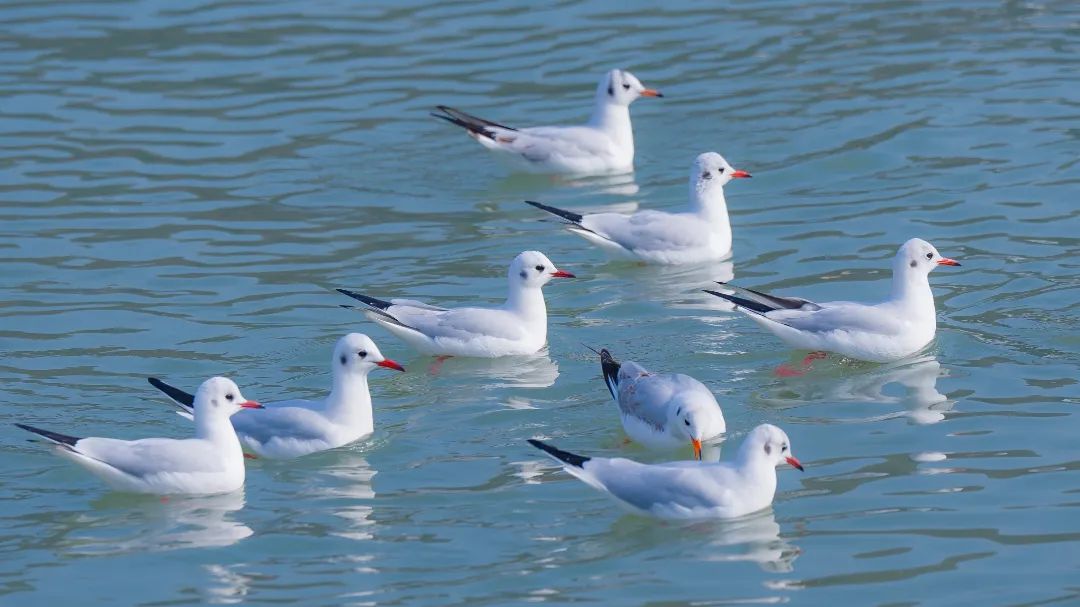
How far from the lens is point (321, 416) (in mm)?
12703

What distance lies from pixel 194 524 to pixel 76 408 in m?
2.32

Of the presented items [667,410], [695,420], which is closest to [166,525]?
[667,410]

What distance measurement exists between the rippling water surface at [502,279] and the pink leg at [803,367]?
0.33 ft

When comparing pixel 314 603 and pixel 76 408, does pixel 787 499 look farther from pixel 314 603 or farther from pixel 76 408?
pixel 76 408

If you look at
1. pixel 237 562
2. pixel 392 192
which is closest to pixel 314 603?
pixel 237 562

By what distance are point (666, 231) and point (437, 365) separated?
306cm

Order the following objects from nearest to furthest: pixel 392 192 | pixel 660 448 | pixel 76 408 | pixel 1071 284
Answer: pixel 660 448 < pixel 76 408 < pixel 1071 284 < pixel 392 192

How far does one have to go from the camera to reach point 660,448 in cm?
1264

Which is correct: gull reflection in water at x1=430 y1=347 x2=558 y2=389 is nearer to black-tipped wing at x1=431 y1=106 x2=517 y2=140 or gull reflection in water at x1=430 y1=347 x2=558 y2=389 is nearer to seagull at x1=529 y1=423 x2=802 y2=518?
seagull at x1=529 y1=423 x2=802 y2=518

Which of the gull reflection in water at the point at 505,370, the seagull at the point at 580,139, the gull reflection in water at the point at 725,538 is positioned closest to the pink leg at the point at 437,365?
the gull reflection in water at the point at 505,370

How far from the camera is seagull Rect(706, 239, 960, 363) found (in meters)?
13.9

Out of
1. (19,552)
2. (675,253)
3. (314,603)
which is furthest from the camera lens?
(675,253)

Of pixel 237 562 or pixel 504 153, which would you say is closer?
pixel 237 562

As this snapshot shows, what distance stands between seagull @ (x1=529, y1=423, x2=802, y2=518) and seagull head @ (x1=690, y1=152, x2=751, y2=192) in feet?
19.5
